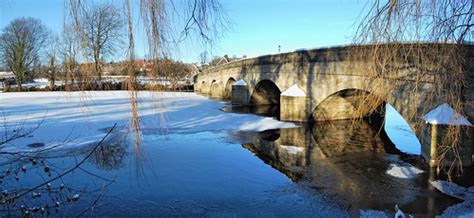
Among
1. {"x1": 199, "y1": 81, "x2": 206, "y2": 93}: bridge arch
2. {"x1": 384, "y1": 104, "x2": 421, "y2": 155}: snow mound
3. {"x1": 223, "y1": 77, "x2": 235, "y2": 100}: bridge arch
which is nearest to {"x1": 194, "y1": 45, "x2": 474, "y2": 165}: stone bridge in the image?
{"x1": 384, "y1": 104, "x2": 421, "y2": 155}: snow mound

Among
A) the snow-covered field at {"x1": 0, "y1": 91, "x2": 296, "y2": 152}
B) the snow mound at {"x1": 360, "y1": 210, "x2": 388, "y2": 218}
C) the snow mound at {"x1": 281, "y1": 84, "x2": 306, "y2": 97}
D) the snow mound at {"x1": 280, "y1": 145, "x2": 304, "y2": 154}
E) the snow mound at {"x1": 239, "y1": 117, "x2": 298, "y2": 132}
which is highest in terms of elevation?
the snow mound at {"x1": 281, "y1": 84, "x2": 306, "y2": 97}

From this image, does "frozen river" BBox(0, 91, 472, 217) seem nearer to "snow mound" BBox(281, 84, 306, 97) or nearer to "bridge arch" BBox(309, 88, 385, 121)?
"bridge arch" BBox(309, 88, 385, 121)

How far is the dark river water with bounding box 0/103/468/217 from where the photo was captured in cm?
579

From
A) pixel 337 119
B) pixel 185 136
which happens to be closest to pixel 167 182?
pixel 185 136

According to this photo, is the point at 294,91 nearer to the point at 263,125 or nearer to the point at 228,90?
the point at 263,125

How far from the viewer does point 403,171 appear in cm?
813

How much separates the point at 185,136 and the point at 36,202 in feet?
20.5

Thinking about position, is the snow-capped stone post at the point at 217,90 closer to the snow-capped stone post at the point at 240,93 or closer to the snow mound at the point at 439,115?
the snow-capped stone post at the point at 240,93

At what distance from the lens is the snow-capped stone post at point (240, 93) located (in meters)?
22.8

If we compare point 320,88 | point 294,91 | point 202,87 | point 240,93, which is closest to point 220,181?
point 320,88

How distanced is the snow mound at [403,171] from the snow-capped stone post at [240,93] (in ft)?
47.6

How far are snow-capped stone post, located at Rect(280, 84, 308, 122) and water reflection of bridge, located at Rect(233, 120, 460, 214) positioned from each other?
131cm

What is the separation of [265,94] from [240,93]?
5.45 feet

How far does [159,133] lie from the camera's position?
12.2 m
